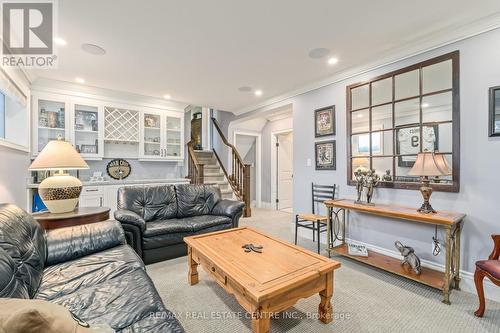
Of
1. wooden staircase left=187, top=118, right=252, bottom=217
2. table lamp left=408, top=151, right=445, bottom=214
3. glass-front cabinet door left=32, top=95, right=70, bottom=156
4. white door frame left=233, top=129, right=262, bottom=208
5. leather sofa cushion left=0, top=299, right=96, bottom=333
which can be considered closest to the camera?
leather sofa cushion left=0, top=299, right=96, bottom=333

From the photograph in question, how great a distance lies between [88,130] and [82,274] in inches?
140

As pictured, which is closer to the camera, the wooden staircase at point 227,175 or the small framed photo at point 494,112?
the small framed photo at point 494,112

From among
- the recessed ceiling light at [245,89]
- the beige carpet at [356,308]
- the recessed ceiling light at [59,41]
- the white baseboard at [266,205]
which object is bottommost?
the beige carpet at [356,308]

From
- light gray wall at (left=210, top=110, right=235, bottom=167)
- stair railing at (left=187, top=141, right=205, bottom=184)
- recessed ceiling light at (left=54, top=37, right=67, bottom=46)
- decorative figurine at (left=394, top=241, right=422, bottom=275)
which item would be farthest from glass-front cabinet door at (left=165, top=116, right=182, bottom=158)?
decorative figurine at (left=394, top=241, right=422, bottom=275)

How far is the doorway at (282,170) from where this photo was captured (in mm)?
6258

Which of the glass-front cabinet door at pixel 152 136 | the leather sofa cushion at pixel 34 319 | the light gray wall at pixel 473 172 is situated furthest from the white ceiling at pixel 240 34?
the leather sofa cushion at pixel 34 319

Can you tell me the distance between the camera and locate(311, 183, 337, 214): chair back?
137 inches

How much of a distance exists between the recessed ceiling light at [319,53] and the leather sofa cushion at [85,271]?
113 inches

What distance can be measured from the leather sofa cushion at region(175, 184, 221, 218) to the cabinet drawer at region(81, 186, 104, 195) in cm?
157

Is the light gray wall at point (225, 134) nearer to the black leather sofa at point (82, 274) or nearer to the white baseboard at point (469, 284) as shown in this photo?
the black leather sofa at point (82, 274)

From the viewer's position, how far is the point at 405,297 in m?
2.07

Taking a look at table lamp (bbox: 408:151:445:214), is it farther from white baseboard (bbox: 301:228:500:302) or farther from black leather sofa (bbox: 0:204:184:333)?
black leather sofa (bbox: 0:204:184:333)

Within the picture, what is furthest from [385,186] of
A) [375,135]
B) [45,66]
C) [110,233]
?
[45,66]

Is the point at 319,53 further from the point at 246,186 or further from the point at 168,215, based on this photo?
the point at 246,186
